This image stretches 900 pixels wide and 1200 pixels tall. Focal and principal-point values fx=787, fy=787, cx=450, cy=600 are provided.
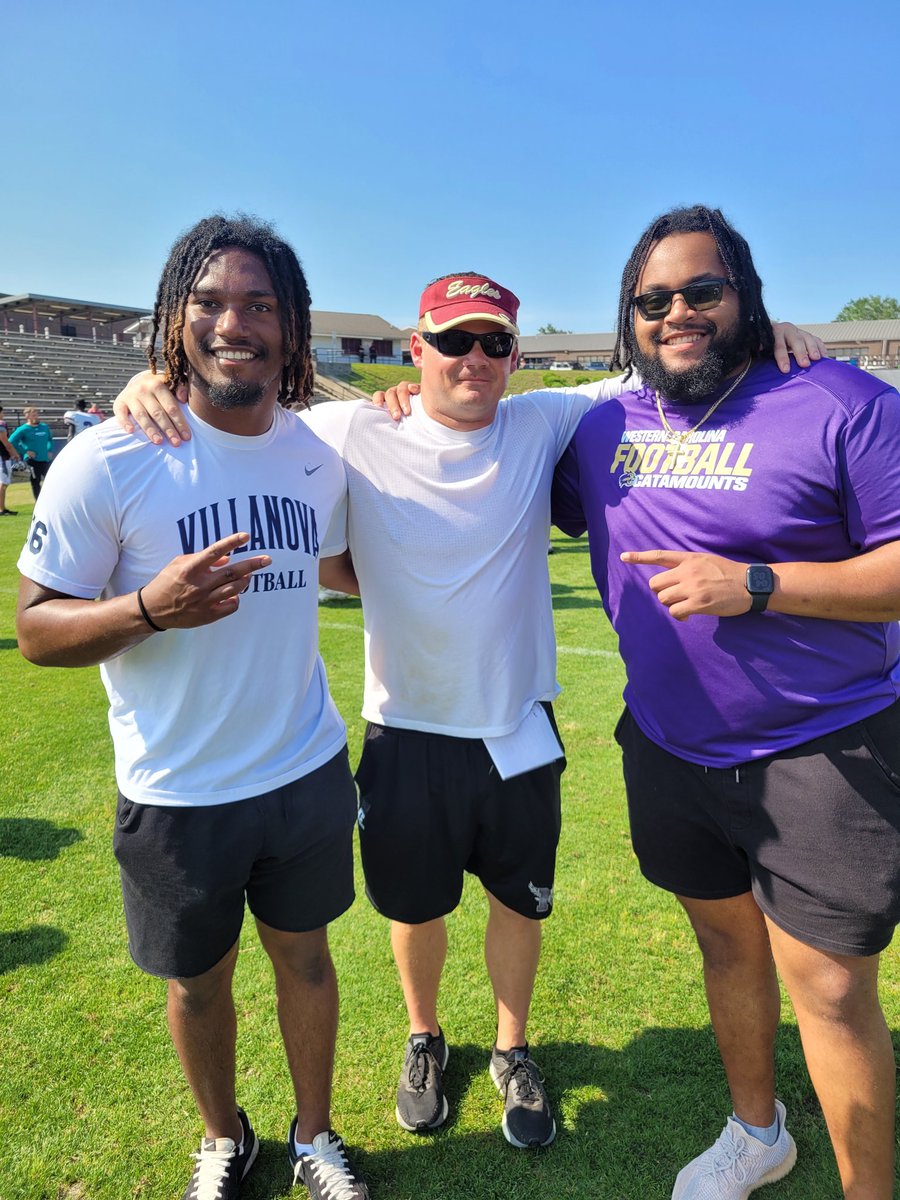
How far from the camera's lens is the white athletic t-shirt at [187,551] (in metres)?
1.86

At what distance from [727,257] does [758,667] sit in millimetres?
1107

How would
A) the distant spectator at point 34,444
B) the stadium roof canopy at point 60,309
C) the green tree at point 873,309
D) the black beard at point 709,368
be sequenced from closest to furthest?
the black beard at point 709,368, the distant spectator at point 34,444, the stadium roof canopy at point 60,309, the green tree at point 873,309

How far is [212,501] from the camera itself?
196 centimetres

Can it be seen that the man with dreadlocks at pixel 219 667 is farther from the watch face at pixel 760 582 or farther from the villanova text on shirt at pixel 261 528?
the watch face at pixel 760 582

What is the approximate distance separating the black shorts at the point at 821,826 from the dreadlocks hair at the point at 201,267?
5.48ft

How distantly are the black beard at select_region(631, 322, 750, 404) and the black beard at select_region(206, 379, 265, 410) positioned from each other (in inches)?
43.0

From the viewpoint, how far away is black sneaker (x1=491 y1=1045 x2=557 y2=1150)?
234cm

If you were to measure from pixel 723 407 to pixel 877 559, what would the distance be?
55 cm

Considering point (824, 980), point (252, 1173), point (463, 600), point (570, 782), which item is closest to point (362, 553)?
point (463, 600)

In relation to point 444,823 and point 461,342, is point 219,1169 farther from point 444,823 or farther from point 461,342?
point 461,342

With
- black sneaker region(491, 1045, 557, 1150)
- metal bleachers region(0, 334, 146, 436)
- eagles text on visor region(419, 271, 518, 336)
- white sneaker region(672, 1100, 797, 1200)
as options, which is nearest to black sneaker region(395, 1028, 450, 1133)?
black sneaker region(491, 1045, 557, 1150)

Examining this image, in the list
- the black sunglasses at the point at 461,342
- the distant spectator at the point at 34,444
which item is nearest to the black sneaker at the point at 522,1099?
the black sunglasses at the point at 461,342

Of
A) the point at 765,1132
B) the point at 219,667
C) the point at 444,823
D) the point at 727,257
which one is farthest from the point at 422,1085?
the point at 727,257

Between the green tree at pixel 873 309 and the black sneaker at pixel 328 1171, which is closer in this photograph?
the black sneaker at pixel 328 1171
